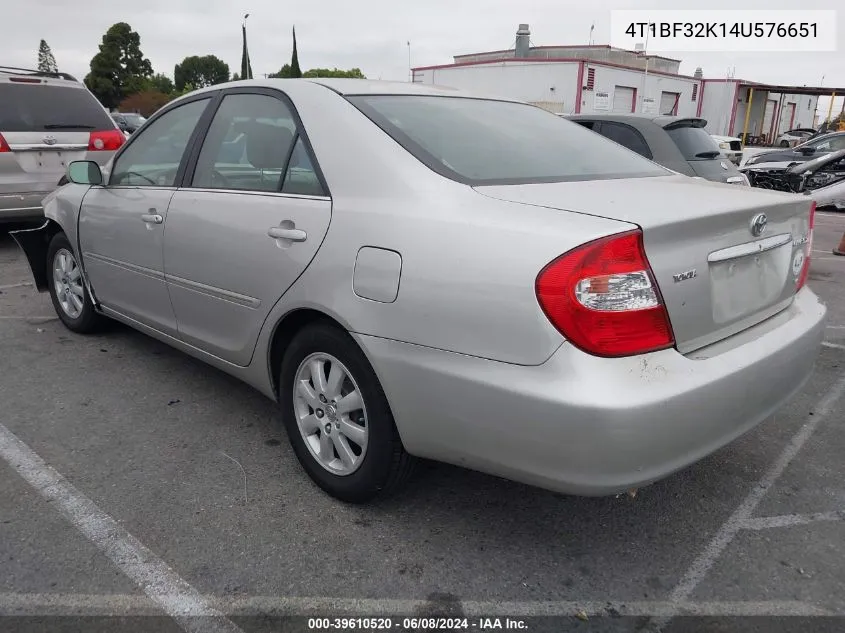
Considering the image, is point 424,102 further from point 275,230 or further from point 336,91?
point 275,230

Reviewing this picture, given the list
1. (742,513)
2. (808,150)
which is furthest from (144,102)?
(742,513)

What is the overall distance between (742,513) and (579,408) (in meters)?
1.24

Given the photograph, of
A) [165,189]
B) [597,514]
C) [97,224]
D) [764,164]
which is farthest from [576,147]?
[764,164]

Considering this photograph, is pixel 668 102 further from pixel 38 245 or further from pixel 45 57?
pixel 45 57

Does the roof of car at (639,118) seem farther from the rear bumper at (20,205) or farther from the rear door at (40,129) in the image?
the rear bumper at (20,205)

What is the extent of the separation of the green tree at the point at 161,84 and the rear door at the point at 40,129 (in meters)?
71.3

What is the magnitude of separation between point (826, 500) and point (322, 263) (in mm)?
2189

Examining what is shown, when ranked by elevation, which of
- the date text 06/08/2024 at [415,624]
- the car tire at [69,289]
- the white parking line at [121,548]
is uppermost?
the car tire at [69,289]

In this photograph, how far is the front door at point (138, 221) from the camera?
11.1 ft

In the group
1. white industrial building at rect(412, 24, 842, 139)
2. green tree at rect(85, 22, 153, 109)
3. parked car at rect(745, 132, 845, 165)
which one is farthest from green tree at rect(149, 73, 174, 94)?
parked car at rect(745, 132, 845, 165)

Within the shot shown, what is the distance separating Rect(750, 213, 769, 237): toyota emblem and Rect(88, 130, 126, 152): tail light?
688 centimetres

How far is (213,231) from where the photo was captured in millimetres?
2936

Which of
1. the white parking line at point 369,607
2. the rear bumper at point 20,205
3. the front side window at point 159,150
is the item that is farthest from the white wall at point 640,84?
the white parking line at point 369,607

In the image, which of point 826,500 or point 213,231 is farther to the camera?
point 213,231
